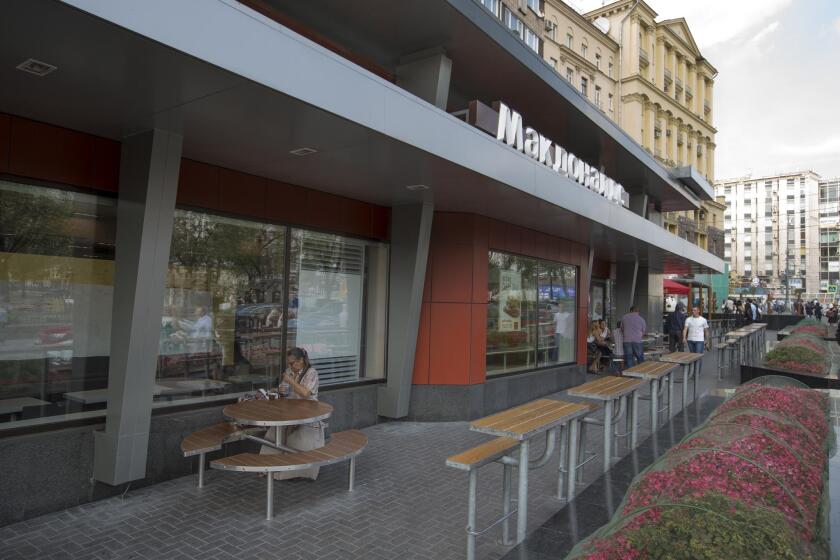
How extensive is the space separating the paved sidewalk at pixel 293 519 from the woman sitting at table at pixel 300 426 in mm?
159

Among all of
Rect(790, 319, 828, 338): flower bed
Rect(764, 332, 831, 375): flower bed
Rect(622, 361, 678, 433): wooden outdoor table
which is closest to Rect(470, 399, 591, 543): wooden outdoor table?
Rect(622, 361, 678, 433): wooden outdoor table

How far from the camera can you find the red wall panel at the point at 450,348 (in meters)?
9.30

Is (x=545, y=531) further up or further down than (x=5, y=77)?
further down

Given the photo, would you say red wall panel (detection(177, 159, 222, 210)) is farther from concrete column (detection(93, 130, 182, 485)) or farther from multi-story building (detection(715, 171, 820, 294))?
multi-story building (detection(715, 171, 820, 294))

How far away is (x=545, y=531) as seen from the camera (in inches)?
168

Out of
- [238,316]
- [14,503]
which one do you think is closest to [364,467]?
[238,316]

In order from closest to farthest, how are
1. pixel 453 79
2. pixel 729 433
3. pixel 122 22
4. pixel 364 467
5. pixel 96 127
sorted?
1. pixel 122 22
2. pixel 729 433
3. pixel 96 127
4. pixel 364 467
5. pixel 453 79

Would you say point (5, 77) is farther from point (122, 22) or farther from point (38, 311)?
point (38, 311)

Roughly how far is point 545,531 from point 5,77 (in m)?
5.55

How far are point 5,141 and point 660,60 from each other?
1596 inches

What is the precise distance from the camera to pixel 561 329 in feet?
43.4

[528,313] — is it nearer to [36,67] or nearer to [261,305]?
[261,305]

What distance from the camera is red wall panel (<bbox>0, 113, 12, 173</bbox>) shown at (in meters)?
4.94

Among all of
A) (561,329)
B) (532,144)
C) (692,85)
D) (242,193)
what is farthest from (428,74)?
(692,85)
